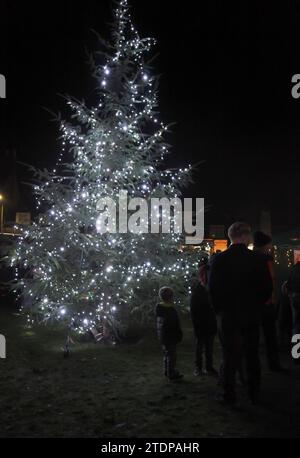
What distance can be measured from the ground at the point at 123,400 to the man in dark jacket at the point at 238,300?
612mm

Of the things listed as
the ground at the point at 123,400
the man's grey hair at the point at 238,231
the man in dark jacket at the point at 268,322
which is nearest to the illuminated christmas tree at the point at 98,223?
the ground at the point at 123,400

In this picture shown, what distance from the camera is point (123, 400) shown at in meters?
6.18

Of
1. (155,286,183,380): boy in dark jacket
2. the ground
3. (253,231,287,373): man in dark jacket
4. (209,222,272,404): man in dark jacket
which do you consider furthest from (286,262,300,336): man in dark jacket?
(209,222,272,404): man in dark jacket

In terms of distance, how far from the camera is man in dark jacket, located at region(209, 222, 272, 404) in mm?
5477

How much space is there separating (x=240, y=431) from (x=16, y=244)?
6319 mm

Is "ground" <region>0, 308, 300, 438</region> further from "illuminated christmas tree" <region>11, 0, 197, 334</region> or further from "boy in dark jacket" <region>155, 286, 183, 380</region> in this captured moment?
"illuminated christmas tree" <region>11, 0, 197, 334</region>

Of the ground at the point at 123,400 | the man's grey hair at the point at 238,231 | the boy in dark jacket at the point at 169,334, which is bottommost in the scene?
the ground at the point at 123,400

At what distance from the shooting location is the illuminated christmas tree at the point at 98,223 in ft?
31.3

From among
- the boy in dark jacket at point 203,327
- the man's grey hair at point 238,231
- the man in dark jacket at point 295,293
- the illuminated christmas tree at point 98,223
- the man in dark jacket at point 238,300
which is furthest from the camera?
the illuminated christmas tree at point 98,223

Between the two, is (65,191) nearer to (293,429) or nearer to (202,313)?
(202,313)

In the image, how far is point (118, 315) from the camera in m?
10.2

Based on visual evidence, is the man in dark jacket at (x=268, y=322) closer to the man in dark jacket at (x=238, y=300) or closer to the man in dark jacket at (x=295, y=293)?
the man in dark jacket at (x=295, y=293)

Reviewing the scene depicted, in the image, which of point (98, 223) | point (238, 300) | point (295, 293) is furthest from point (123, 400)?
point (98, 223)

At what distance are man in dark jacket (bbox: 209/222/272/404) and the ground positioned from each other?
612 millimetres
